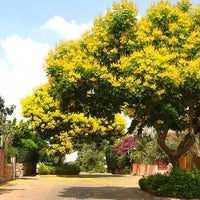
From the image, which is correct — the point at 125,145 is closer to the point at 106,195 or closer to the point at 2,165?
the point at 2,165

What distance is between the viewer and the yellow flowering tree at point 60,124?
36.3m

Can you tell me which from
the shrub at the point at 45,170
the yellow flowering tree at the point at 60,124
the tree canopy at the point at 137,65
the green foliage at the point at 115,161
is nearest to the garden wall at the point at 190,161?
the tree canopy at the point at 137,65

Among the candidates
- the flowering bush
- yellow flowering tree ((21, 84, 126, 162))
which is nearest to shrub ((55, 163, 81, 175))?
yellow flowering tree ((21, 84, 126, 162))

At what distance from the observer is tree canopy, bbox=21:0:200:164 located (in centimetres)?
1534

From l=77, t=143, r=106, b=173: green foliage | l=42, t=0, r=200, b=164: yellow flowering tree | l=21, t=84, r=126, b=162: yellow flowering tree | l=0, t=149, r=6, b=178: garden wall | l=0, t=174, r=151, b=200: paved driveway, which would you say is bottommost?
l=77, t=143, r=106, b=173: green foliage

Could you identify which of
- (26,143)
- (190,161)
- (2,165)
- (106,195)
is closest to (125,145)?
(26,143)

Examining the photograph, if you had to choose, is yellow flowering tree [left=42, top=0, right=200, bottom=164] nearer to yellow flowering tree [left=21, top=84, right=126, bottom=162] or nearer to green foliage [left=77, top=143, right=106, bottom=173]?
yellow flowering tree [left=21, top=84, right=126, bottom=162]

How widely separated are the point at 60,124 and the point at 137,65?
72.9ft

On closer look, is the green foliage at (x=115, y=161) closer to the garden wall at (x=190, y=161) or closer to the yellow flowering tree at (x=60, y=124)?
the yellow flowering tree at (x=60, y=124)

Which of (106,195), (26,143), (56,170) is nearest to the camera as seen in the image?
(106,195)

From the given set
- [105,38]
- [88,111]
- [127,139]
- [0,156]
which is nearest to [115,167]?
[127,139]

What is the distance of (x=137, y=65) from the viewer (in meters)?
15.4

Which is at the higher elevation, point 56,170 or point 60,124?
point 60,124

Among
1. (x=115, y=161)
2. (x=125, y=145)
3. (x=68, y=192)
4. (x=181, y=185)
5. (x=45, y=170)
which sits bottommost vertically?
(x=45, y=170)
